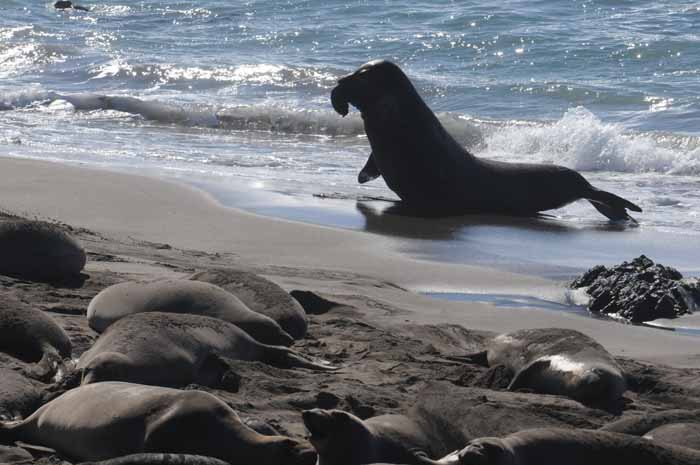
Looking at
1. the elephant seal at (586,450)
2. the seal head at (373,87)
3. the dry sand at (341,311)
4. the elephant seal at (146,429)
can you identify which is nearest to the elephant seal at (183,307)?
the dry sand at (341,311)

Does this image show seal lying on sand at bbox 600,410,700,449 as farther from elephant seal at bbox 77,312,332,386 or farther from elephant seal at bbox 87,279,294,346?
elephant seal at bbox 87,279,294,346

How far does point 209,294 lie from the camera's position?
566 cm

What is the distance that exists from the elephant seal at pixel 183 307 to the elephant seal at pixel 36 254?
3.55 feet

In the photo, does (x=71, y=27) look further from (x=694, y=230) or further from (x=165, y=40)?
(x=694, y=230)

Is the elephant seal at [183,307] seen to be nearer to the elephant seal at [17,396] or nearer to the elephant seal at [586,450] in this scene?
the elephant seal at [17,396]

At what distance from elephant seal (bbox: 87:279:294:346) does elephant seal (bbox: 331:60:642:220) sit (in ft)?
18.8

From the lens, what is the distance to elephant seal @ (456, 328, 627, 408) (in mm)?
5031

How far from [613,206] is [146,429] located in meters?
7.90

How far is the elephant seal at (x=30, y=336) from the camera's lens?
4973 millimetres

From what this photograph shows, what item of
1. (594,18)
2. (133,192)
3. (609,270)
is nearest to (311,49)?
(594,18)

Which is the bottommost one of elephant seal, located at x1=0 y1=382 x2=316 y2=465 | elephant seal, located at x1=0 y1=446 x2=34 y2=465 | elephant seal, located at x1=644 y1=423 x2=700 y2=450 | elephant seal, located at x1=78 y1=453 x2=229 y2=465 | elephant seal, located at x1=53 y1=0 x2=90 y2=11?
elephant seal, located at x1=0 y1=446 x2=34 y2=465

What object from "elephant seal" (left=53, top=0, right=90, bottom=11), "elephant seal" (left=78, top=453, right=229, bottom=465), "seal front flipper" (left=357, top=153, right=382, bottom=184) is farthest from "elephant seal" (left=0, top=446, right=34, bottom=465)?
"elephant seal" (left=53, top=0, right=90, bottom=11)

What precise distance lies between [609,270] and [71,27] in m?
21.5

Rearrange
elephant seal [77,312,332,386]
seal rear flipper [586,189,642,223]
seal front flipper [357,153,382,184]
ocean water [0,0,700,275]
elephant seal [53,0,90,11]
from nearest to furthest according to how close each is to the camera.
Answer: elephant seal [77,312,332,386] < ocean water [0,0,700,275] < seal rear flipper [586,189,642,223] < seal front flipper [357,153,382,184] < elephant seal [53,0,90,11]
